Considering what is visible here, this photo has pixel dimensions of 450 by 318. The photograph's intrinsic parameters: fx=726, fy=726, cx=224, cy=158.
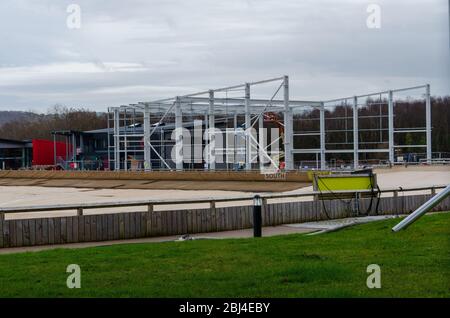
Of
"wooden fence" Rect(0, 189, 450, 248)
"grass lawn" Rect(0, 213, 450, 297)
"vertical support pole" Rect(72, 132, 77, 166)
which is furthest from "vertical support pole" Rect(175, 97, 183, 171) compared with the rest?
"grass lawn" Rect(0, 213, 450, 297)

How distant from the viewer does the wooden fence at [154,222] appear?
48.9ft

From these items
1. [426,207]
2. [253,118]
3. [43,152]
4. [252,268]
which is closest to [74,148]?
[43,152]

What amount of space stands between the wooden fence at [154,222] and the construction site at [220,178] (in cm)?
2

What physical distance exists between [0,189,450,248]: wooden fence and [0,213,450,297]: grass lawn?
3203 mm

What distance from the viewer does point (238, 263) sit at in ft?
29.6

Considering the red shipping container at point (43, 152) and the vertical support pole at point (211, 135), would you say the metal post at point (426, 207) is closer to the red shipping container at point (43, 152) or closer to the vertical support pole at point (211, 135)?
the vertical support pole at point (211, 135)

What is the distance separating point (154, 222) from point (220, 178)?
23012mm

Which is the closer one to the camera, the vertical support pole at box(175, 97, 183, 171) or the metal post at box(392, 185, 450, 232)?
the metal post at box(392, 185, 450, 232)

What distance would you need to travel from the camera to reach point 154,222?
16.4 meters

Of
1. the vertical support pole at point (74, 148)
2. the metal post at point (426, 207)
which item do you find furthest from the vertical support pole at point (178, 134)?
the metal post at point (426, 207)

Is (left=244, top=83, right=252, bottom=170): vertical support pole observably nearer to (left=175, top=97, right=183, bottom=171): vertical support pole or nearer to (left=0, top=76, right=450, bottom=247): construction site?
(left=0, top=76, right=450, bottom=247): construction site

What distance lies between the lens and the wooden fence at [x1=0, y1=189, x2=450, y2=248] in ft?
48.9

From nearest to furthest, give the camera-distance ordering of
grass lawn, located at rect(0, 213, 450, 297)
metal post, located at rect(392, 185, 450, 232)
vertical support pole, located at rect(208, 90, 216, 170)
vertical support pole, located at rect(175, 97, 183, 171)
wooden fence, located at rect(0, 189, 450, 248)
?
1. grass lawn, located at rect(0, 213, 450, 297)
2. metal post, located at rect(392, 185, 450, 232)
3. wooden fence, located at rect(0, 189, 450, 248)
4. vertical support pole, located at rect(208, 90, 216, 170)
5. vertical support pole, located at rect(175, 97, 183, 171)
